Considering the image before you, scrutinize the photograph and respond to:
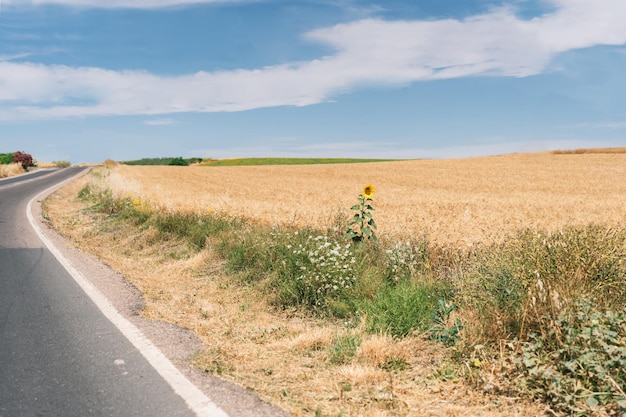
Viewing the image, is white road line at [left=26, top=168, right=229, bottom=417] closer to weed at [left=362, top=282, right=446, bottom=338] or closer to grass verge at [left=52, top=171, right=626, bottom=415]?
grass verge at [left=52, top=171, right=626, bottom=415]

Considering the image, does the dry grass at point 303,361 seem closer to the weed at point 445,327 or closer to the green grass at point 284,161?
the weed at point 445,327

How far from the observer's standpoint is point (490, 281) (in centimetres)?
570

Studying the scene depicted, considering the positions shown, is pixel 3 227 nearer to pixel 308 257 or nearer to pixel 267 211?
pixel 267 211

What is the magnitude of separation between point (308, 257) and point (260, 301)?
978 mm

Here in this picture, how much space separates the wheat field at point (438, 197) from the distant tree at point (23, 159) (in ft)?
116

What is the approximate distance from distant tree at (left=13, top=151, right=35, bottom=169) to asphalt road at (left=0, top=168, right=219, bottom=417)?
71.1 metres

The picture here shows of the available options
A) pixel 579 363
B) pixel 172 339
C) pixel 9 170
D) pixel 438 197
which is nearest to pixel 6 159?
pixel 9 170

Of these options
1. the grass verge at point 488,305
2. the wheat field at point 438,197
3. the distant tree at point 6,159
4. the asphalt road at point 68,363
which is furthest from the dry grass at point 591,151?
the distant tree at point 6,159

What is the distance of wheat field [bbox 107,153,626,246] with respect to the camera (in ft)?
41.3

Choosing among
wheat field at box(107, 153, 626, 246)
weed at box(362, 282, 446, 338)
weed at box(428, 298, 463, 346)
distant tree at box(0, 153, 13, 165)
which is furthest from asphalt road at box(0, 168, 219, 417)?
distant tree at box(0, 153, 13, 165)

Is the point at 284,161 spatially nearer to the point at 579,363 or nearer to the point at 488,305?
the point at 488,305

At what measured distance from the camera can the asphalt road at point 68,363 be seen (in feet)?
14.2

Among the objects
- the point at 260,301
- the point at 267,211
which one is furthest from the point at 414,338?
the point at 267,211

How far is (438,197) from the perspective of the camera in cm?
2509
